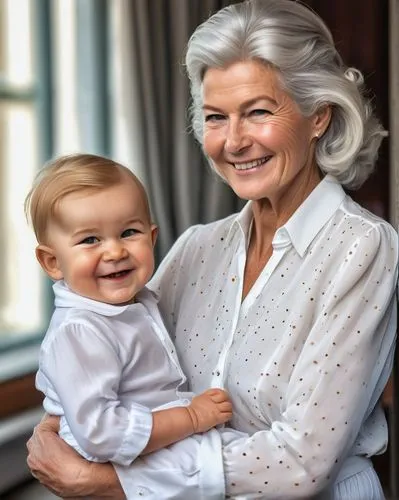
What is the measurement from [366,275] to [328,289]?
0.08m

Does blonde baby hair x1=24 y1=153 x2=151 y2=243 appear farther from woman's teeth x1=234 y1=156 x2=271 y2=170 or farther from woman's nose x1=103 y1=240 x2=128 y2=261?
woman's teeth x1=234 y1=156 x2=271 y2=170

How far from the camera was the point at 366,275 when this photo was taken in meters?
1.53

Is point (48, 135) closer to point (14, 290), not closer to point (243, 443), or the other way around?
point (14, 290)

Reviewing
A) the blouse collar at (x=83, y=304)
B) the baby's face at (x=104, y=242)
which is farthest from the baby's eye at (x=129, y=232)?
the blouse collar at (x=83, y=304)

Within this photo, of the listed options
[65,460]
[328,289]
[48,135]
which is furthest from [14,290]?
[328,289]

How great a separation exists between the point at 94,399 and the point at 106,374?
0.05 m

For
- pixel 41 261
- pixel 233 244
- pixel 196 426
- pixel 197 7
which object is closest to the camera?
pixel 196 426

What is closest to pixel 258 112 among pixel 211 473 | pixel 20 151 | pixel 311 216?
pixel 311 216

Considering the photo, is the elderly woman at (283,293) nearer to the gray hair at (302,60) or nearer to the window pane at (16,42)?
the gray hair at (302,60)

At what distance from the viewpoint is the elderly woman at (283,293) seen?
1493 millimetres

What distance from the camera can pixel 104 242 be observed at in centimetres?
156

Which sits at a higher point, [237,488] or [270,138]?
[270,138]

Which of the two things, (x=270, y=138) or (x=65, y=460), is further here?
(x=270, y=138)

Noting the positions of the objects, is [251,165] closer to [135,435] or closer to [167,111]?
[135,435]
